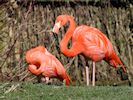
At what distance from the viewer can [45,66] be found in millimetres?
6551

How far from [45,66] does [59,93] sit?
1.27m

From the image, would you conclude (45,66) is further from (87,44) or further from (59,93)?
(59,93)

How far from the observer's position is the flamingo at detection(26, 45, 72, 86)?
653cm

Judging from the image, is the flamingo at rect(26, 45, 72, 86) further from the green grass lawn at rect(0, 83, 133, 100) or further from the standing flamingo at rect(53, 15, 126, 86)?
the green grass lawn at rect(0, 83, 133, 100)

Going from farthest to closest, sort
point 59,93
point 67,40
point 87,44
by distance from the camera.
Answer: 1. point 67,40
2. point 87,44
3. point 59,93

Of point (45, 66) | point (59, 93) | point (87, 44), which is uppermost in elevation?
point (87, 44)

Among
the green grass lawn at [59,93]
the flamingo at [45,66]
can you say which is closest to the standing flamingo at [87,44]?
the flamingo at [45,66]

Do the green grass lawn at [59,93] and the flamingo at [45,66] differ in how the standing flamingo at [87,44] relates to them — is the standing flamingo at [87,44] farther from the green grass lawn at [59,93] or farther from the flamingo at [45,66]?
the green grass lawn at [59,93]

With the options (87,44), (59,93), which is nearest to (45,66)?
(87,44)

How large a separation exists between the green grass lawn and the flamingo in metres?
0.83

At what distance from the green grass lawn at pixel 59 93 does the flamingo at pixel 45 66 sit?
2.73ft

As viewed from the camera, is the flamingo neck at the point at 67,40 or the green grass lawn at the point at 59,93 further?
the flamingo neck at the point at 67,40

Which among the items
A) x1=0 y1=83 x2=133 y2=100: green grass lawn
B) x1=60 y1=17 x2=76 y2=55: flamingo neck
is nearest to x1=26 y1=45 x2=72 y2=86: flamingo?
x1=60 y1=17 x2=76 y2=55: flamingo neck

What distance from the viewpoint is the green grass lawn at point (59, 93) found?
5.12 m
